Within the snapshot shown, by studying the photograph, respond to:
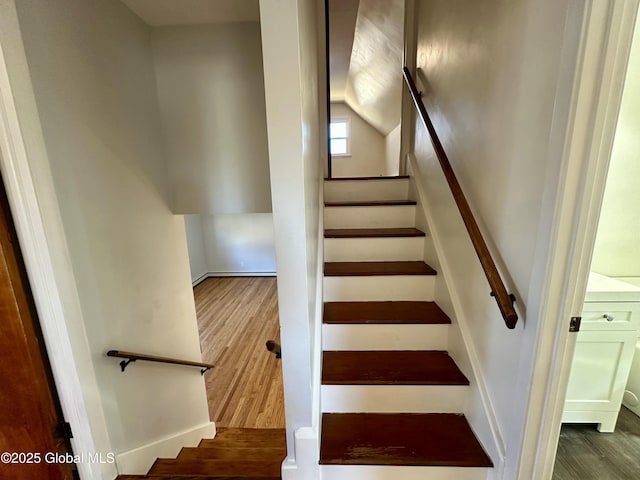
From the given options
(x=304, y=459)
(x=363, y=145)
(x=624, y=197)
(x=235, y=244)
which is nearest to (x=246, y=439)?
(x=304, y=459)

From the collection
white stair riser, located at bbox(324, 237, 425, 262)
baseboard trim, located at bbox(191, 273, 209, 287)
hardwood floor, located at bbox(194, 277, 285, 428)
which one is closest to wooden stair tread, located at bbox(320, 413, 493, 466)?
white stair riser, located at bbox(324, 237, 425, 262)

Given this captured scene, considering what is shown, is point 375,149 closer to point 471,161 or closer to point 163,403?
point 471,161

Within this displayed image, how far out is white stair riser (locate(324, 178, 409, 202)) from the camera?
2570 mm

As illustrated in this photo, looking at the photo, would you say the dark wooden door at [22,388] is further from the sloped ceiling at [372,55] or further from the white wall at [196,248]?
the white wall at [196,248]

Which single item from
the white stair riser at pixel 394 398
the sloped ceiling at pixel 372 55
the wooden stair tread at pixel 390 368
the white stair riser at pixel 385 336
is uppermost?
the sloped ceiling at pixel 372 55

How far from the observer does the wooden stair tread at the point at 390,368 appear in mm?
1409

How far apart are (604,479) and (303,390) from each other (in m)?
1.56

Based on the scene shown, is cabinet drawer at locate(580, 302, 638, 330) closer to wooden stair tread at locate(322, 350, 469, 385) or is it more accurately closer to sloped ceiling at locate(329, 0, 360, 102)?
wooden stair tread at locate(322, 350, 469, 385)

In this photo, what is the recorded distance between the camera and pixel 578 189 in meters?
0.81

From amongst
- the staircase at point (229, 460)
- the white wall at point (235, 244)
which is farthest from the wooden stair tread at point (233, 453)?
A: the white wall at point (235, 244)

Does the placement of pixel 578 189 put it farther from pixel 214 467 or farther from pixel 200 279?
pixel 200 279

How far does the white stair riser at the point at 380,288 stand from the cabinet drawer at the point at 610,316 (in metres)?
0.75

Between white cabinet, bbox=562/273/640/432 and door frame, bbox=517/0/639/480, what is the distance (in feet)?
2.47

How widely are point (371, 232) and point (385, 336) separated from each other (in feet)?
2.64
